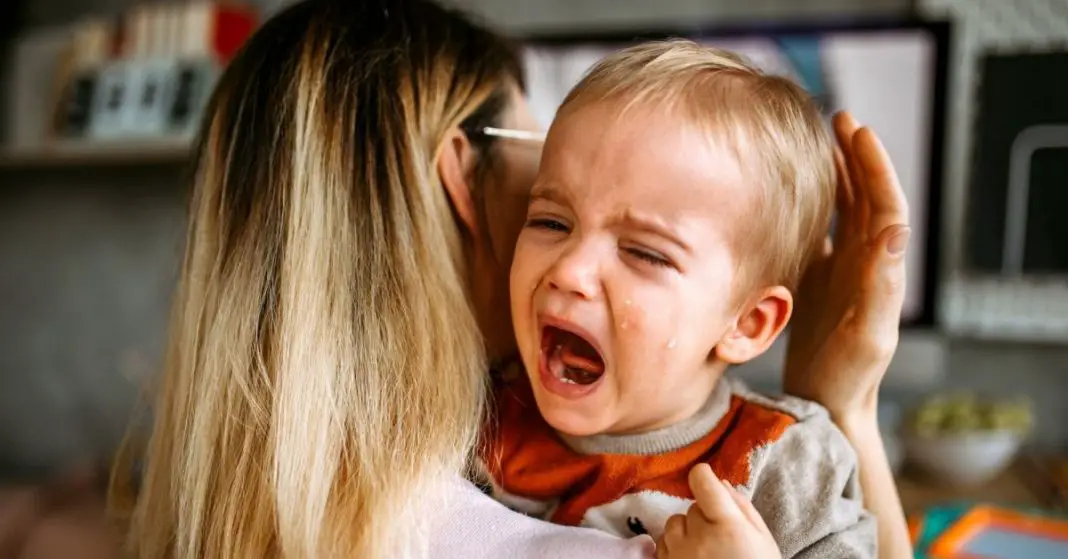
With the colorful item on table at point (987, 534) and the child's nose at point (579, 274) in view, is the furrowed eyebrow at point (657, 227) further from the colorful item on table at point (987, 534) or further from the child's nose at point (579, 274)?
the colorful item on table at point (987, 534)

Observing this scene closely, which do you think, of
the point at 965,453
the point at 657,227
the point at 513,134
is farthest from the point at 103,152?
the point at 965,453

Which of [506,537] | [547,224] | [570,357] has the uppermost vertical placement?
[547,224]

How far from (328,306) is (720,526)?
37cm

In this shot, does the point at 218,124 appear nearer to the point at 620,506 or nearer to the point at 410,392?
the point at 410,392

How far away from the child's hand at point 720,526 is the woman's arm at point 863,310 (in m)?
0.28

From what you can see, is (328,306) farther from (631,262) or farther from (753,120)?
(753,120)

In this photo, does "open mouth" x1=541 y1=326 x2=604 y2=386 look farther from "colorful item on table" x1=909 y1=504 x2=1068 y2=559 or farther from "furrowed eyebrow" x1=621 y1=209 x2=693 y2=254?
"colorful item on table" x1=909 y1=504 x2=1068 y2=559

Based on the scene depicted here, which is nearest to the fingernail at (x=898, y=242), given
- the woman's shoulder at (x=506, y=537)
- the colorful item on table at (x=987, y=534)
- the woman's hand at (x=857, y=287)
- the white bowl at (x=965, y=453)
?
the woman's hand at (x=857, y=287)

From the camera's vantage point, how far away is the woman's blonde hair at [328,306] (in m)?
0.72

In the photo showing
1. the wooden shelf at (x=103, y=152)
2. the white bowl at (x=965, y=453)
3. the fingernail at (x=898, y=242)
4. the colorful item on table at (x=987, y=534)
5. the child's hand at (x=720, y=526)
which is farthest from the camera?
the wooden shelf at (x=103, y=152)

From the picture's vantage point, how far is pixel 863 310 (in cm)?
83

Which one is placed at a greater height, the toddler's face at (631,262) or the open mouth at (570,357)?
the toddler's face at (631,262)

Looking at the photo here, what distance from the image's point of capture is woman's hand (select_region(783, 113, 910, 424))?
812 millimetres

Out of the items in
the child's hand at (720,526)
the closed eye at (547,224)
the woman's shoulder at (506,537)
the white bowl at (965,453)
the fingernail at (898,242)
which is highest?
the closed eye at (547,224)
